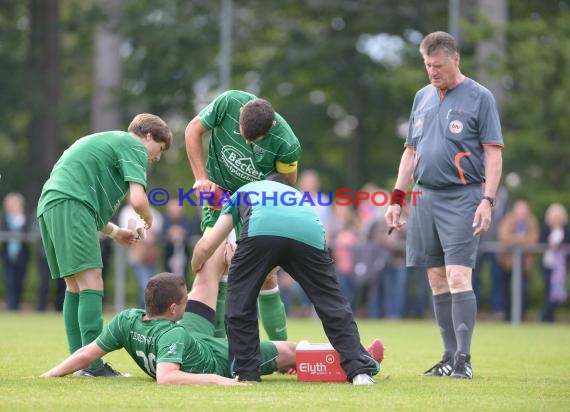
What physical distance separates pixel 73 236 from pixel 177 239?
35.6 ft

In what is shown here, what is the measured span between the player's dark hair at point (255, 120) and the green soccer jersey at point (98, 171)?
75cm

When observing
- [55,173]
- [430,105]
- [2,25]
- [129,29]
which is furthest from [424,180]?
[2,25]

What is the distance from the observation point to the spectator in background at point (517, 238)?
17922 millimetres

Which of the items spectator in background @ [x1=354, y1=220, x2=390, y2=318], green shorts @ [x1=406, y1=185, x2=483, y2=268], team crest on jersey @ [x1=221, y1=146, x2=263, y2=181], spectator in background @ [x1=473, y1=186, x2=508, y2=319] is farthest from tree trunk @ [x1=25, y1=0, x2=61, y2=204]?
green shorts @ [x1=406, y1=185, x2=483, y2=268]

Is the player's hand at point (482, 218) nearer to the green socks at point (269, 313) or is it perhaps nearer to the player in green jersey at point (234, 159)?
the player in green jersey at point (234, 159)

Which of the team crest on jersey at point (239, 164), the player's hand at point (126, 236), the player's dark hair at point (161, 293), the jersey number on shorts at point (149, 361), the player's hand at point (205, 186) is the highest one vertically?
Answer: the team crest on jersey at point (239, 164)

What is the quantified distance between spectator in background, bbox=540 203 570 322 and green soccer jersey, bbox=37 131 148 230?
1124 cm

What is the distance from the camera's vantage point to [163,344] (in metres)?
6.90

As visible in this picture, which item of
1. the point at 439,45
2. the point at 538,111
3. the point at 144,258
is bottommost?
the point at 144,258

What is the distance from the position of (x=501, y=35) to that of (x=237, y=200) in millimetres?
17533

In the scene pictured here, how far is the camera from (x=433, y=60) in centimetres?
816

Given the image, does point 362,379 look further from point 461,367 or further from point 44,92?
point 44,92

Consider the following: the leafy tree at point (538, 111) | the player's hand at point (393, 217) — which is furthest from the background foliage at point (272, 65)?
the player's hand at point (393, 217)

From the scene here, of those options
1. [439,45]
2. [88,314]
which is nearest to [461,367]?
[439,45]
